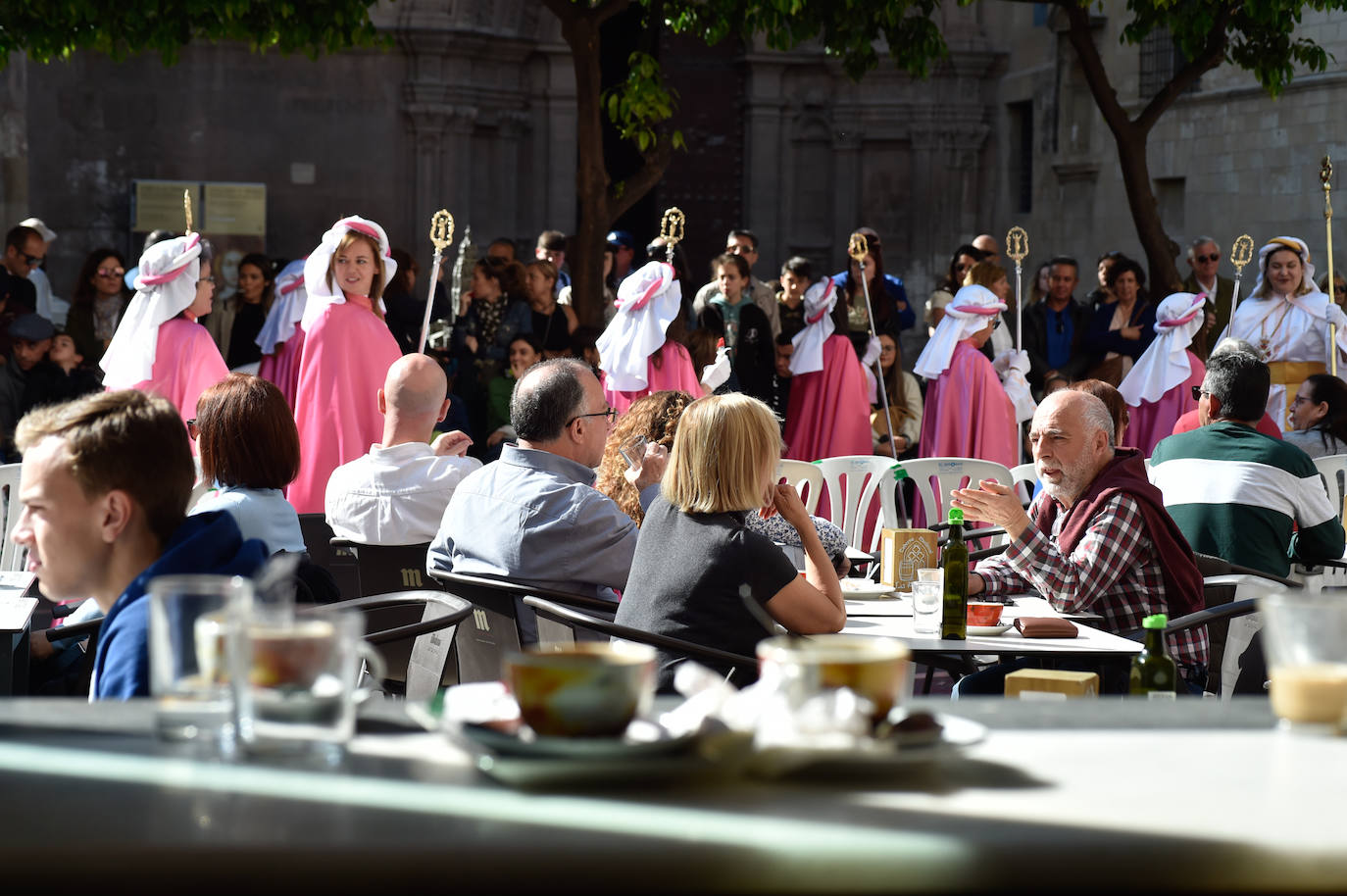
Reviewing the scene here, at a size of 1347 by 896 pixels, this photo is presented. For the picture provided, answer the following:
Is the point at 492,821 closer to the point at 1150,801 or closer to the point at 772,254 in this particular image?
the point at 1150,801

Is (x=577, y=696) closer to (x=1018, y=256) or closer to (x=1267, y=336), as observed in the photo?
(x=1018, y=256)

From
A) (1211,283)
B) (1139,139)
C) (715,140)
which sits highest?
(715,140)

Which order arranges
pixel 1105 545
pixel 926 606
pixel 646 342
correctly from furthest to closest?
pixel 646 342, pixel 1105 545, pixel 926 606

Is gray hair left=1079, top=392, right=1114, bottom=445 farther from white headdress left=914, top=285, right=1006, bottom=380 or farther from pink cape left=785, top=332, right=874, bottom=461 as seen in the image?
pink cape left=785, top=332, right=874, bottom=461

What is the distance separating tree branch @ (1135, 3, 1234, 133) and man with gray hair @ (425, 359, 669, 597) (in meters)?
9.55

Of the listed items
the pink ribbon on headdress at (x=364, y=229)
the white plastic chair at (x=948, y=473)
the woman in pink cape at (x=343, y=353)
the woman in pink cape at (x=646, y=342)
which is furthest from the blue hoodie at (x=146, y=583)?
the woman in pink cape at (x=646, y=342)

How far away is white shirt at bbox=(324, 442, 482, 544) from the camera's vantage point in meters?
5.61

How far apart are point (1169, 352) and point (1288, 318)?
35.6 inches

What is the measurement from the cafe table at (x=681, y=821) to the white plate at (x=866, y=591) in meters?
3.01

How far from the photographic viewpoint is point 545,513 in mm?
4684

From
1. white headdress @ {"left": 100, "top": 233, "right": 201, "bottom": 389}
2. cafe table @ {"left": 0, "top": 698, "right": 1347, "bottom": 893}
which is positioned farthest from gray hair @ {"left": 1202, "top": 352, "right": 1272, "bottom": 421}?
white headdress @ {"left": 100, "top": 233, "right": 201, "bottom": 389}

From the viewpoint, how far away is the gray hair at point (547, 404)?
4.93 meters

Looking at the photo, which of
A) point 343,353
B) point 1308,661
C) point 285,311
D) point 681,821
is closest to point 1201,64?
point 285,311

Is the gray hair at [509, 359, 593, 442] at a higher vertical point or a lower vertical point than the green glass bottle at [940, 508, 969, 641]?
higher
